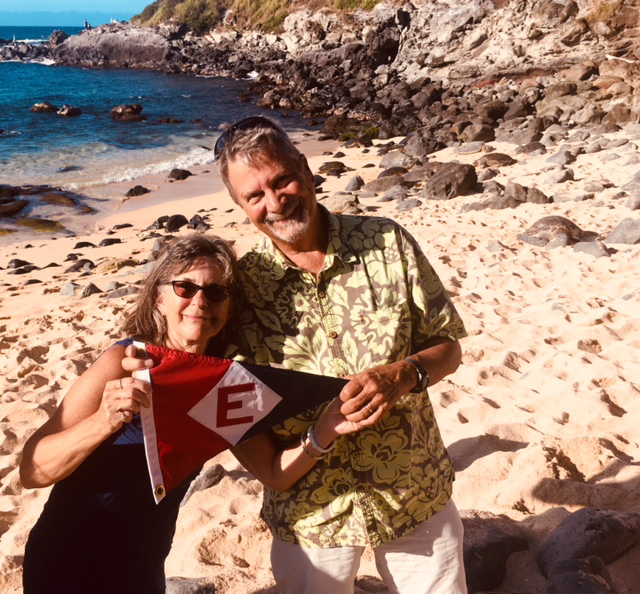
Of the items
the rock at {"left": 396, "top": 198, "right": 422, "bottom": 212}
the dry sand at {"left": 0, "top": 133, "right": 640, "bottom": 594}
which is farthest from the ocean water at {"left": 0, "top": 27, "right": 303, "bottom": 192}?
the dry sand at {"left": 0, "top": 133, "right": 640, "bottom": 594}

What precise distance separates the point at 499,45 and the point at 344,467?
1196 inches

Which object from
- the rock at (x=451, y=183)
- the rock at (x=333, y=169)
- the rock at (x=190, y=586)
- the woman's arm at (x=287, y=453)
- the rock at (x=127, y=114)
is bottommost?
the rock at (x=127, y=114)

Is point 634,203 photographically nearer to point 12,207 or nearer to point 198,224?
point 198,224

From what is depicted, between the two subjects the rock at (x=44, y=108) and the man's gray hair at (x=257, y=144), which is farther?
the rock at (x=44, y=108)

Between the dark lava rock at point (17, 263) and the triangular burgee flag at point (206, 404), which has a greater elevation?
the triangular burgee flag at point (206, 404)

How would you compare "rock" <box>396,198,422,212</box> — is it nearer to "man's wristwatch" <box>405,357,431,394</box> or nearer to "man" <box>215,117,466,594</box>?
"man" <box>215,117,466,594</box>

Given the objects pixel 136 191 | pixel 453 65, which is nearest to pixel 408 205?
pixel 136 191

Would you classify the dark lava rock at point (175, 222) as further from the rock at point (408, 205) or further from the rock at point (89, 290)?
the rock at point (408, 205)

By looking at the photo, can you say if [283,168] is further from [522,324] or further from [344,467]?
[522,324]

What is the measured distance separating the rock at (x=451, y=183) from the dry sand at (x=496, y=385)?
3.89ft

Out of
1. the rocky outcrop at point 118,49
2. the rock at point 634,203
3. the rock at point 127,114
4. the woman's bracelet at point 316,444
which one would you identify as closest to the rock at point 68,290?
the woman's bracelet at point 316,444

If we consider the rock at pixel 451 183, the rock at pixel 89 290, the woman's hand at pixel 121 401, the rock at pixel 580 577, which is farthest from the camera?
the rock at pixel 451 183

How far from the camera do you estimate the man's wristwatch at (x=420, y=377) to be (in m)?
2.03

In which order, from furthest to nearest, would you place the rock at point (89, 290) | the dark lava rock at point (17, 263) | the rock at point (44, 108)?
the rock at point (44, 108)
the dark lava rock at point (17, 263)
the rock at point (89, 290)
